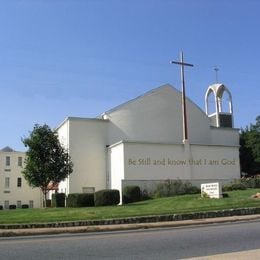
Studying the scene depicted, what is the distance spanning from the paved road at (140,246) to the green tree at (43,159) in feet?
85.7

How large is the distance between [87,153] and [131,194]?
12.6 metres

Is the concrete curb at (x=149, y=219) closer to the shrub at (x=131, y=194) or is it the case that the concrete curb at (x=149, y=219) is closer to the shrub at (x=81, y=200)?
the shrub at (x=131, y=194)

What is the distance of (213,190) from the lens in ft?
109

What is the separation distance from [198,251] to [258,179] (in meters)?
33.2

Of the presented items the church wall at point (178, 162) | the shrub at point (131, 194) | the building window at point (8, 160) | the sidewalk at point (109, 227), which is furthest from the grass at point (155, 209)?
the building window at point (8, 160)

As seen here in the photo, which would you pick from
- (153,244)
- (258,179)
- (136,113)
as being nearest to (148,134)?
(136,113)

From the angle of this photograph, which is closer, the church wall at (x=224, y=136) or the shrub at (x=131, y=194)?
the shrub at (x=131, y=194)

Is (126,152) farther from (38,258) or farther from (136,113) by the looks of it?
(38,258)

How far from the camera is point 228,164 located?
51094 mm

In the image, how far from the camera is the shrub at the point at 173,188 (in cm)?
4369

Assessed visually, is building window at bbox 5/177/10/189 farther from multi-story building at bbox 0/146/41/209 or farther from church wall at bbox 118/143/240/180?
church wall at bbox 118/143/240/180

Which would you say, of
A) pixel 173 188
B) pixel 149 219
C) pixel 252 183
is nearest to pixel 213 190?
pixel 173 188

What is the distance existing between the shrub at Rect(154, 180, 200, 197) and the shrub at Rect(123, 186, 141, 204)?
5.68ft

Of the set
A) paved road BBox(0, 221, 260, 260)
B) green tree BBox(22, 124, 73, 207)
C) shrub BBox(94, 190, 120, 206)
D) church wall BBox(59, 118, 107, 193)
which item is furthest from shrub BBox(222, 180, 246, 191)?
paved road BBox(0, 221, 260, 260)
